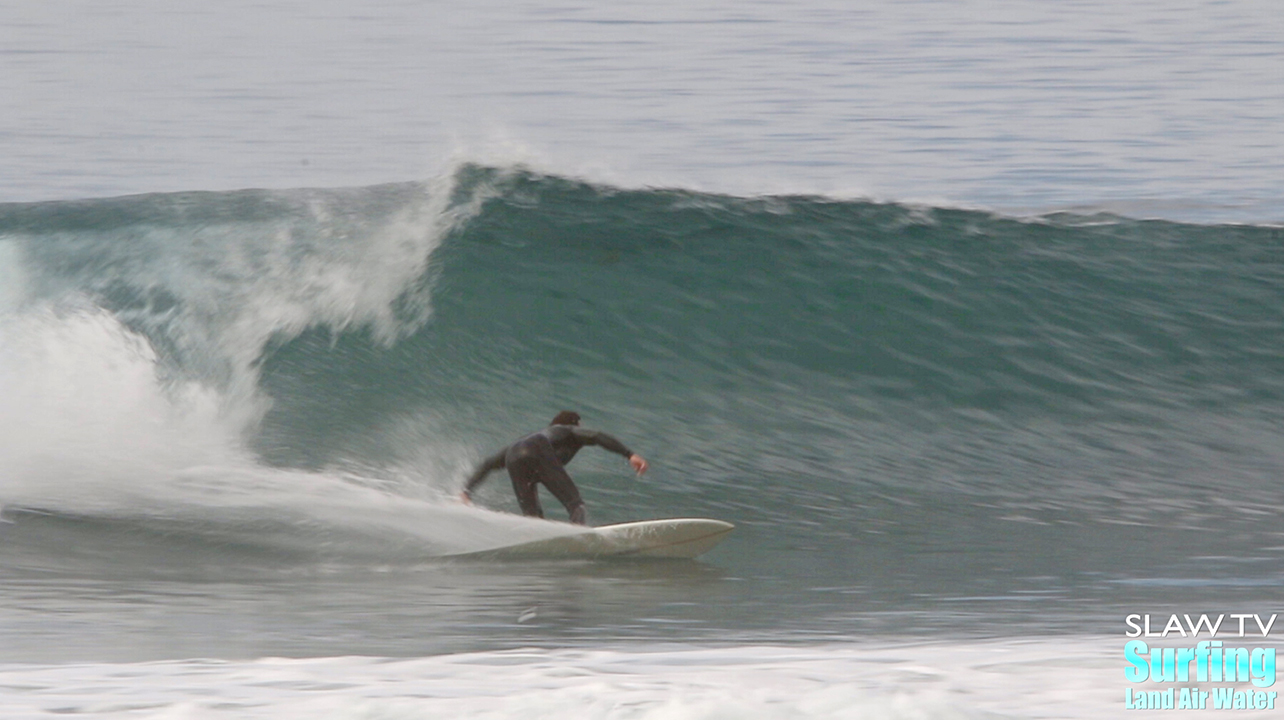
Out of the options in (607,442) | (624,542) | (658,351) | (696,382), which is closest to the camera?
(624,542)

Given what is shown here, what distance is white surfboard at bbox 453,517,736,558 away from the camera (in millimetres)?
7250

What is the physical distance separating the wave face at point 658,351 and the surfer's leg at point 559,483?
100 centimetres

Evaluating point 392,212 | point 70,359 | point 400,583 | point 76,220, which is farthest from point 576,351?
point 76,220

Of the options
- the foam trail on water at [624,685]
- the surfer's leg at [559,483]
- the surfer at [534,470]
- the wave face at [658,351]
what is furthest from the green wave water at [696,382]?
the foam trail on water at [624,685]

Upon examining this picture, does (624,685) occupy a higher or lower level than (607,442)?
lower

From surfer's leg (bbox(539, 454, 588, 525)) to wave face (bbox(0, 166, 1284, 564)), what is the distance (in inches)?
39.3

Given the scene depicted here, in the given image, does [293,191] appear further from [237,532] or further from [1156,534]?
[1156,534]

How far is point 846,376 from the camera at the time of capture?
1103cm

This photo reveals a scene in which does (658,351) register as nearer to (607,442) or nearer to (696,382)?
(696,382)

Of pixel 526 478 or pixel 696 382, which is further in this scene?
pixel 696 382

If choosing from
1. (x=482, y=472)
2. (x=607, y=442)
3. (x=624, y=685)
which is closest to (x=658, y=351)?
(x=607, y=442)

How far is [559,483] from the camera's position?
7688 mm

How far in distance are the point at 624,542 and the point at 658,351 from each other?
4064 millimetres

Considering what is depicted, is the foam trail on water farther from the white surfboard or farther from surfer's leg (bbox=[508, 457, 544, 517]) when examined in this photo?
surfer's leg (bbox=[508, 457, 544, 517])
